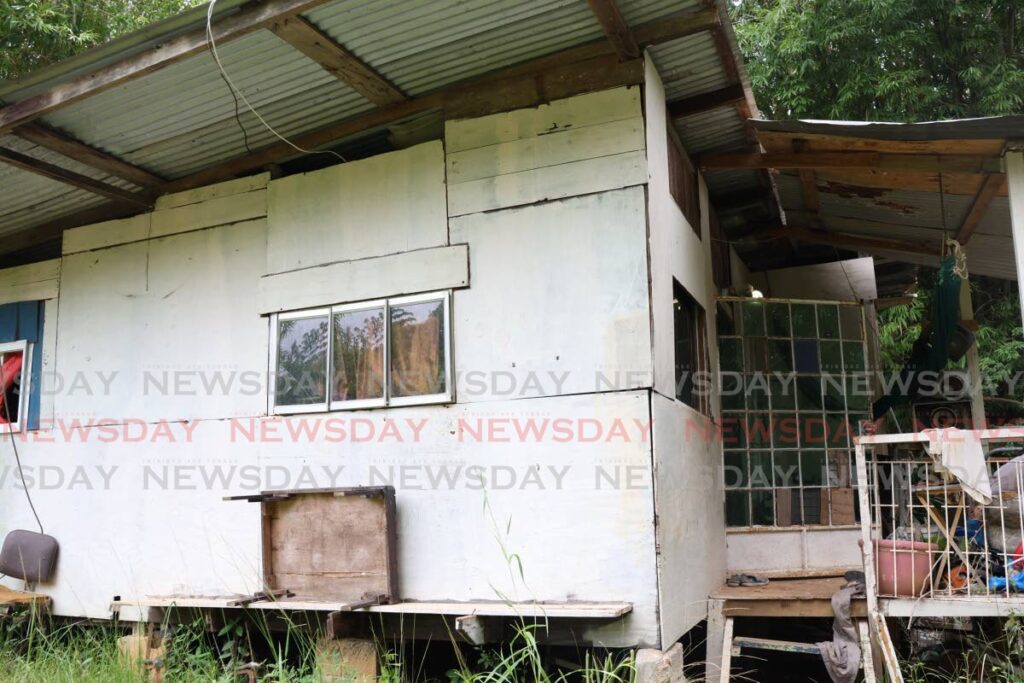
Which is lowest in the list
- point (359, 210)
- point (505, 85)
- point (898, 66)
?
point (359, 210)

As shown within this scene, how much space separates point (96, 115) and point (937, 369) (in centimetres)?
759

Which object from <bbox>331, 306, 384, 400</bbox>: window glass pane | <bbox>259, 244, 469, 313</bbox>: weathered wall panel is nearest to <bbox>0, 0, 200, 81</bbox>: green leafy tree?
<bbox>259, 244, 469, 313</bbox>: weathered wall panel

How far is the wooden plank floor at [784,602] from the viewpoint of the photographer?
595cm

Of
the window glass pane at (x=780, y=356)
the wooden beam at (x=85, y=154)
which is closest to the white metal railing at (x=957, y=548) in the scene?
the window glass pane at (x=780, y=356)

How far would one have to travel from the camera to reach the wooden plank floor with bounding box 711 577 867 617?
19.5 ft

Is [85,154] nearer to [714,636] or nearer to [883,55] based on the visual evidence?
[714,636]

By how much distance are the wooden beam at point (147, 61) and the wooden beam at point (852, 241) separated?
5772mm

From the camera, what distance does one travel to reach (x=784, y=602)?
19.9 feet

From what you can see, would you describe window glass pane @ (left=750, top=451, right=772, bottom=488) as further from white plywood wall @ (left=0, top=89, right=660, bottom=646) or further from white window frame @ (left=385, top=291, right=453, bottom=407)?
white window frame @ (left=385, top=291, right=453, bottom=407)

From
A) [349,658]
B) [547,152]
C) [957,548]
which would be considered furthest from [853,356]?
[349,658]

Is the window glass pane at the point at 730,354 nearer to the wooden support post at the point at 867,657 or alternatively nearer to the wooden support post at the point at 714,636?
the wooden support post at the point at 714,636

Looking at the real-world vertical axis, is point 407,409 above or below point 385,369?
below

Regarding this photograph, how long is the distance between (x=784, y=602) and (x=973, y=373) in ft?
12.8

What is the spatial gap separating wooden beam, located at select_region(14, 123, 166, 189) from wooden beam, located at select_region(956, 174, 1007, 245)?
623 centimetres
